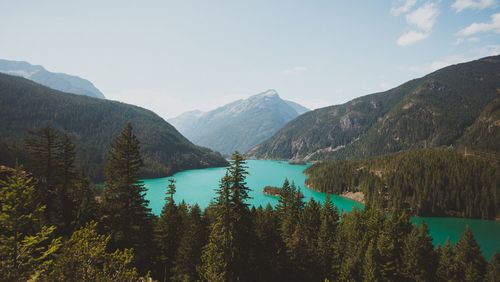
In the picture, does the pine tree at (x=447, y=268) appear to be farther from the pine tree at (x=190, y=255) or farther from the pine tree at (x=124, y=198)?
the pine tree at (x=124, y=198)

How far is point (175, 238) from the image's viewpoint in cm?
5234

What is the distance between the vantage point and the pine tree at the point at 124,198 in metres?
29.2

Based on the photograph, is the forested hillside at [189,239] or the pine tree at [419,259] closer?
the forested hillside at [189,239]

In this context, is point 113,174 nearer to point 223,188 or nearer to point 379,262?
point 223,188

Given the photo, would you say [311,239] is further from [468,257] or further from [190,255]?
[468,257]

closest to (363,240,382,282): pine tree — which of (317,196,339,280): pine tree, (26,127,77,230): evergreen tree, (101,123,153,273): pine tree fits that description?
(317,196,339,280): pine tree

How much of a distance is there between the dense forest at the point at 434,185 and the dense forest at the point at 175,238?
7255 centimetres

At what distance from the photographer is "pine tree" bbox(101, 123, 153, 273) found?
29.2m

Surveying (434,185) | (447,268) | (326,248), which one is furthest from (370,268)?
(434,185)

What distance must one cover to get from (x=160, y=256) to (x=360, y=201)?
134 metres

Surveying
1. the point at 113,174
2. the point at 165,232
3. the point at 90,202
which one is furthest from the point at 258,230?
the point at 90,202

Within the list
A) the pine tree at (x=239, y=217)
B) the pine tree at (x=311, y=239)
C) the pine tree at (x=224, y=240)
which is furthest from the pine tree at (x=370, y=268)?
the pine tree at (x=224, y=240)

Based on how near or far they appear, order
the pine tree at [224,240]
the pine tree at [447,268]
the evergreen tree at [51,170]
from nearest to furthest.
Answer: the pine tree at [224,240], the evergreen tree at [51,170], the pine tree at [447,268]

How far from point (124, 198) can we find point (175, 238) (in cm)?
2546
